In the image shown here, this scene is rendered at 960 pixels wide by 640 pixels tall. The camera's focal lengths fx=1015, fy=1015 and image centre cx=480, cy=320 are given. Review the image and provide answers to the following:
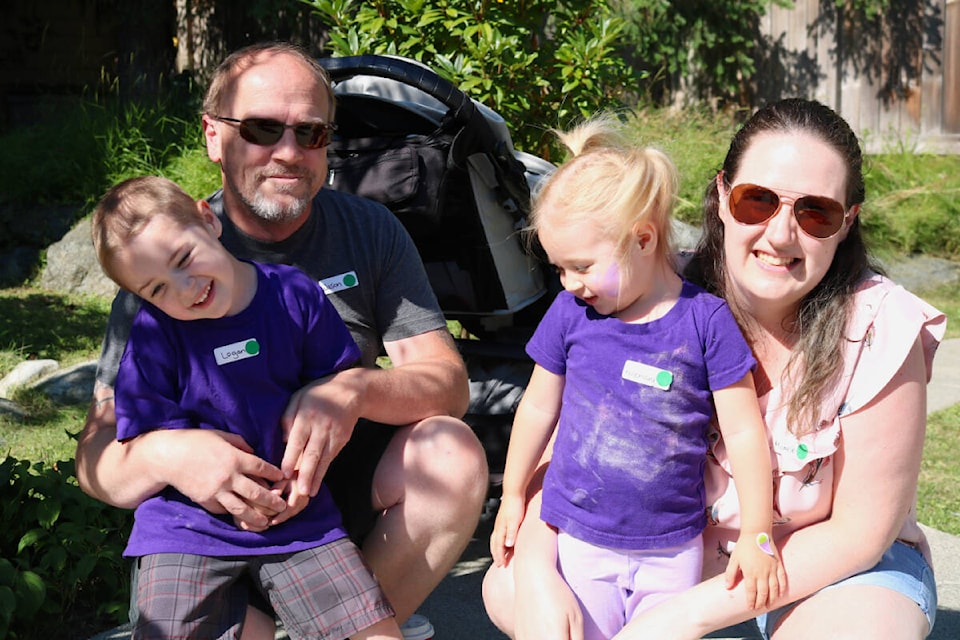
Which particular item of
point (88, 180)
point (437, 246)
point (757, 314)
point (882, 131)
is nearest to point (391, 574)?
point (757, 314)

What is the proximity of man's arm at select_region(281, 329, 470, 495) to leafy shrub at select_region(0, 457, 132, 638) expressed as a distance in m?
0.96

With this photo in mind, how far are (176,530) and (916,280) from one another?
23.0ft

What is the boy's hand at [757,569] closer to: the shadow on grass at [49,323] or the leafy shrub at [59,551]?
the leafy shrub at [59,551]

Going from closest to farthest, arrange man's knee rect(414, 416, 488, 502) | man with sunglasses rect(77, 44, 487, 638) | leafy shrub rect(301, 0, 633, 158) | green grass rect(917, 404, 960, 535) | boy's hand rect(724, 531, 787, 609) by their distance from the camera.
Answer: boy's hand rect(724, 531, 787, 609)
man with sunglasses rect(77, 44, 487, 638)
man's knee rect(414, 416, 488, 502)
green grass rect(917, 404, 960, 535)
leafy shrub rect(301, 0, 633, 158)

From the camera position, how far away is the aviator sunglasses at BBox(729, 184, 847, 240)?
1.94 m

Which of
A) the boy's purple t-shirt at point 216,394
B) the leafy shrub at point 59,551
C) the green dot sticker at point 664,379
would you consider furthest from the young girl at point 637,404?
the leafy shrub at point 59,551

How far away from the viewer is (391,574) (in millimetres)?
2426

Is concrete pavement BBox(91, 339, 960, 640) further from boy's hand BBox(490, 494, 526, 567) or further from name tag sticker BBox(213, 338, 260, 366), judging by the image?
name tag sticker BBox(213, 338, 260, 366)

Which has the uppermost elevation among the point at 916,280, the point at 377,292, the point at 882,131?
the point at 377,292

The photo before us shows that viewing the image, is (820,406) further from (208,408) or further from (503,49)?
(503,49)

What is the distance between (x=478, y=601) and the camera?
3016mm

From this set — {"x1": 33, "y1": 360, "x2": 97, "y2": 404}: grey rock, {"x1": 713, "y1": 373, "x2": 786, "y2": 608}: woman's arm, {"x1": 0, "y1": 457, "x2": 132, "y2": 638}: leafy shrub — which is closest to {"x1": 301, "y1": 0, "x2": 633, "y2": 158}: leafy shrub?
{"x1": 33, "y1": 360, "x2": 97, "y2": 404}: grey rock

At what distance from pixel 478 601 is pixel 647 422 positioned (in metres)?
1.23

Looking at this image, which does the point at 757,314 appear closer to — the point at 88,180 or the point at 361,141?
the point at 361,141
